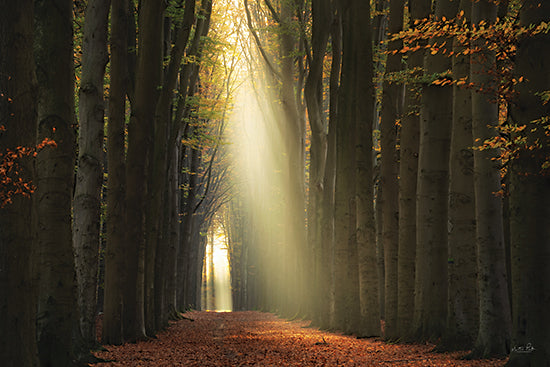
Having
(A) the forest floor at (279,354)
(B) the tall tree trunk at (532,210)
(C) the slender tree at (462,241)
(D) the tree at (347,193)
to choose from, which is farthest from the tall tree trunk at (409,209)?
(B) the tall tree trunk at (532,210)

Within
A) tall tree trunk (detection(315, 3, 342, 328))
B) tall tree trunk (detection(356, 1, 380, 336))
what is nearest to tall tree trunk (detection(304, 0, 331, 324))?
tall tree trunk (detection(315, 3, 342, 328))

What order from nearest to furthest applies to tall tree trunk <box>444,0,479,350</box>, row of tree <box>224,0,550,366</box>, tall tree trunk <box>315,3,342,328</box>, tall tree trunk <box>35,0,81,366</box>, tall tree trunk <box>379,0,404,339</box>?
row of tree <box>224,0,550,366</box> → tall tree trunk <box>35,0,81,366</box> → tall tree trunk <box>444,0,479,350</box> → tall tree trunk <box>379,0,404,339</box> → tall tree trunk <box>315,3,342,328</box>

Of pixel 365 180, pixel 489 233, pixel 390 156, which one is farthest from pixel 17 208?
pixel 390 156

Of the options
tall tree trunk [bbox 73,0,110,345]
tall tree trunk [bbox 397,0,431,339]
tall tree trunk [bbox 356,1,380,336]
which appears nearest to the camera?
tall tree trunk [bbox 73,0,110,345]

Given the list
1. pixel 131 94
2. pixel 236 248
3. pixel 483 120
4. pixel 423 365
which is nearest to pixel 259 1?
pixel 131 94

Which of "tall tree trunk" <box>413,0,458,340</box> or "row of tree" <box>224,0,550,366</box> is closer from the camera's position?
"row of tree" <box>224,0,550,366</box>

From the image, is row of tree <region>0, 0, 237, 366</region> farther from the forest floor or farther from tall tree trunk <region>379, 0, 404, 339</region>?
tall tree trunk <region>379, 0, 404, 339</region>

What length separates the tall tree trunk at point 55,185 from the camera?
8.09 meters

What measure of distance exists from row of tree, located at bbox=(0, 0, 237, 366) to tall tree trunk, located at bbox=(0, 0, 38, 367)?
11 mm

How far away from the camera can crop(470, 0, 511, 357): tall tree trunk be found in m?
9.28

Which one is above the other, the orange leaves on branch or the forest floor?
the orange leaves on branch

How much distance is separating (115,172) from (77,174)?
1.74 meters

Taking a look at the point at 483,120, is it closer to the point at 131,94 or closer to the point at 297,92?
the point at 131,94

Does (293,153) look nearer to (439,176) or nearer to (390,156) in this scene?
(390,156)
